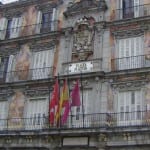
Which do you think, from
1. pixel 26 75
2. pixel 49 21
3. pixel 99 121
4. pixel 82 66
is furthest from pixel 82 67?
pixel 49 21

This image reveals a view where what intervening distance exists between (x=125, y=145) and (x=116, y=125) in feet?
4.43

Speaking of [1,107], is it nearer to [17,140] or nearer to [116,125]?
[17,140]

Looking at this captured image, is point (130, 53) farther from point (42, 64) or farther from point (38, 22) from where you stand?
point (38, 22)

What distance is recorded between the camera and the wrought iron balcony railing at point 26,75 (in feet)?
78.1

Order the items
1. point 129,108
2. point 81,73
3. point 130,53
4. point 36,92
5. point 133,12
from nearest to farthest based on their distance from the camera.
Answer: point 129,108 < point 130,53 < point 81,73 < point 133,12 < point 36,92

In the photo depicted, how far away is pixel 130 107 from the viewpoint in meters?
20.5

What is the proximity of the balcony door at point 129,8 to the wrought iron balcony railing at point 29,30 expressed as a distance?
4.72m

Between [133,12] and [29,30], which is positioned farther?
[29,30]

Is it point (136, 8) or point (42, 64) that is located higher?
point (136, 8)

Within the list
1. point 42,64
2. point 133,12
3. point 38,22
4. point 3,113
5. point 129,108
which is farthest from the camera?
point 38,22

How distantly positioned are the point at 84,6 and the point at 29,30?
4.55 metres

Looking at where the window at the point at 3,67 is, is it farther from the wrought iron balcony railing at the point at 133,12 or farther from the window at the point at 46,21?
the wrought iron balcony railing at the point at 133,12

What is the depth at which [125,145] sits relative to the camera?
759 inches

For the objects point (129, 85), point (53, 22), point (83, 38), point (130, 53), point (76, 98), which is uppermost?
point (53, 22)
